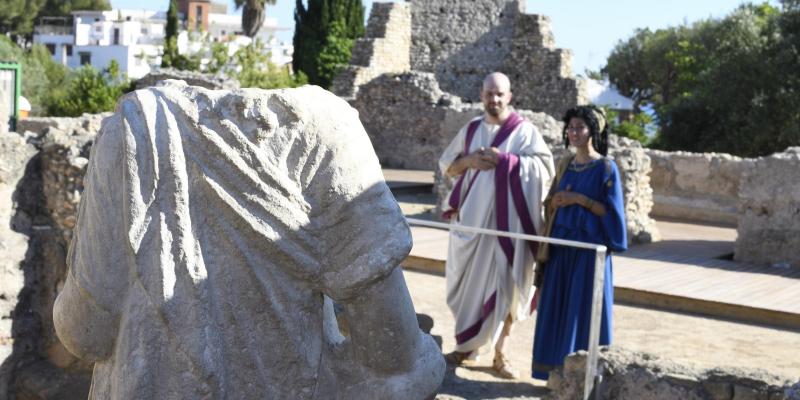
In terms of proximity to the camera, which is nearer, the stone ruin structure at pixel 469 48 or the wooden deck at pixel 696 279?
the wooden deck at pixel 696 279

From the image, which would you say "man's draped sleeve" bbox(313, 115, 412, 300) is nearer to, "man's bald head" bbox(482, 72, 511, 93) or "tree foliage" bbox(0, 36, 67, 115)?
"man's bald head" bbox(482, 72, 511, 93)

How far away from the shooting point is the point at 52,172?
6172mm

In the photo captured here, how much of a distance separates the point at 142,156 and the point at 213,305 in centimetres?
31

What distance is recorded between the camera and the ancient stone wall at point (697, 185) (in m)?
Result: 13.9

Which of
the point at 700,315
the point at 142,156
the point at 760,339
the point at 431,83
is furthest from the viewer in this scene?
the point at 431,83

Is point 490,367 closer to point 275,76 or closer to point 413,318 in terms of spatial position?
point 413,318

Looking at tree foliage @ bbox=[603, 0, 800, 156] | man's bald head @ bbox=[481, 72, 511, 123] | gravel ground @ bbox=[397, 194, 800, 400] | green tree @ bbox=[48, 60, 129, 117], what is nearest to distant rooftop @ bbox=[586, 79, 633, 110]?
tree foliage @ bbox=[603, 0, 800, 156]

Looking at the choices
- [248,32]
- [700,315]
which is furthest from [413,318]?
A: [248,32]

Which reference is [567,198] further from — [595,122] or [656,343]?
[656,343]

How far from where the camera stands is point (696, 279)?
31.2 ft

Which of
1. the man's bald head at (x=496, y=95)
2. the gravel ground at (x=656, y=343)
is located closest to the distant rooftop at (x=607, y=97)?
the gravel ground at (x=656, y=343)

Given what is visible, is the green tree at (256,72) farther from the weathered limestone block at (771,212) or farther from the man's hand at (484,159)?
the man's hand at (484,159)

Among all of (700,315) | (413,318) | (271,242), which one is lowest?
(700,315)

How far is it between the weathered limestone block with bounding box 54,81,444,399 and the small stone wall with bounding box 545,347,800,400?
245 cm
